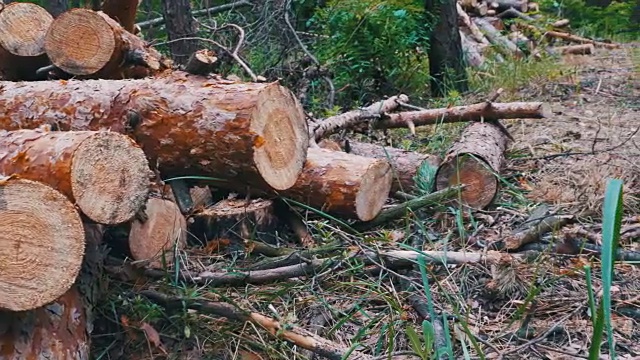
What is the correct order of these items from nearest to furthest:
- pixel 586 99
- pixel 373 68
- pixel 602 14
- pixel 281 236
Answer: pixel 281 236, pixel 586 99, pixel 373 68, pixel 602 14

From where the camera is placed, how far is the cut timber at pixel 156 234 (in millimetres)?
2959

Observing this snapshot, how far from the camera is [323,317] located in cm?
279

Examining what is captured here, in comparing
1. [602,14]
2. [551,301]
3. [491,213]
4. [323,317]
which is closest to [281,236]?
[323,317]

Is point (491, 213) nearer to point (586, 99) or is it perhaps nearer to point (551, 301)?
point (551, 301)

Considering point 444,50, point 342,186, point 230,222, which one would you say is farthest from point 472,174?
point 444,50

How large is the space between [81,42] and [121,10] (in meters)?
0.75

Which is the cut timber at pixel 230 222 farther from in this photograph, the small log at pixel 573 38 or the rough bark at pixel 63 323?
the small log at pixel 573 38

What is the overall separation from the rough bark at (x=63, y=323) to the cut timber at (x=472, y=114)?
7.70 feet

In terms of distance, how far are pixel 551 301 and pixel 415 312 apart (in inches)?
19.4

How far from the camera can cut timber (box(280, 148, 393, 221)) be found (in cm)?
334

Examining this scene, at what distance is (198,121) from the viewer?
2.95 meters

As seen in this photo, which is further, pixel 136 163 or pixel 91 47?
pixel 91 47

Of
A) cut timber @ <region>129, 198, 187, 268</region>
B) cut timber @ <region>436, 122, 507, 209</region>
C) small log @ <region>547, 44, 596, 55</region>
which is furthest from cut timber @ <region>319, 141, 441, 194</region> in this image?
small log @ <region>547, 44, 596, 55</region>

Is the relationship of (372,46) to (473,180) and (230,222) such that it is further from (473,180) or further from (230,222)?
(230,222)
